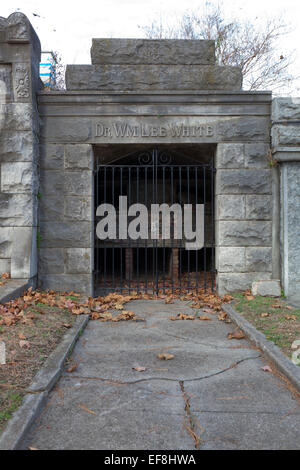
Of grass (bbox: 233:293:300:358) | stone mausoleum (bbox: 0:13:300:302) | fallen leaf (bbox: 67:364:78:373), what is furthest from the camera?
stone mausoleum (bbox: 0:13:300:302)

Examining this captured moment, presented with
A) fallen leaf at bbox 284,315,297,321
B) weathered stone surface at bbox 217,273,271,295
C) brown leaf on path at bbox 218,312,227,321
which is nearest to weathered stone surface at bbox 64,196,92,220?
weathered stone surface at bbox 217,273,271,295

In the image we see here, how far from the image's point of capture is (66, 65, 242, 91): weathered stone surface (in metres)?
6.17

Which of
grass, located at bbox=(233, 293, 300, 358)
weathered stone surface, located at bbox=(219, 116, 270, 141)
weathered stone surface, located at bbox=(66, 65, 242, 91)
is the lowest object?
grass, located at bbox=(233, 293, 300, 358)

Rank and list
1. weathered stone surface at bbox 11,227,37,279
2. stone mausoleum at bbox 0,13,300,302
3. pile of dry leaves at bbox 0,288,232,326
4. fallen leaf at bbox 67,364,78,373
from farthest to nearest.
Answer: stone mausoleum at bbox 0,13,300,302, weathered stone surface at bbox 11,227,37,279, pile of dry leaves at bbox 0,288,232,326, fallen leaf at bbox 67,364,78,373

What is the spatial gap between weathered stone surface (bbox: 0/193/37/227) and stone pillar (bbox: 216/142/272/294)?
114 inches

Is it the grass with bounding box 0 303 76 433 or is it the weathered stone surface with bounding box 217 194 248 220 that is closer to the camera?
the grass with bounding box 0 303 76 433

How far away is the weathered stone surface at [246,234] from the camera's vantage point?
613cm

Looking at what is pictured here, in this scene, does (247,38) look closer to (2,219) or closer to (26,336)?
(2,219)

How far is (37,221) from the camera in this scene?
20.0 feet

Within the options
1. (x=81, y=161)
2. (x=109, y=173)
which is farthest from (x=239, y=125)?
(x=109, y=173)

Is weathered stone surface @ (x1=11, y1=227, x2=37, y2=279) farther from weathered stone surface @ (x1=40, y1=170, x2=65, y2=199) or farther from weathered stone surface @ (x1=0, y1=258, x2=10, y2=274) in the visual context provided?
weathered stone surface @ (x1=40, y1=170, x2=65, y2=199)

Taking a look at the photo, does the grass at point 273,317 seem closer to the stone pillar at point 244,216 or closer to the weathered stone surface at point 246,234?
the stone pillar at point 244,216

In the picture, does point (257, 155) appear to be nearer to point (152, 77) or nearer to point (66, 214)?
point (152, 77)

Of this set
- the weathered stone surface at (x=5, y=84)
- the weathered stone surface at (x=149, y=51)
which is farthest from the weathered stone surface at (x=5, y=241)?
the weathered stone surface at (x=149, y=51)
